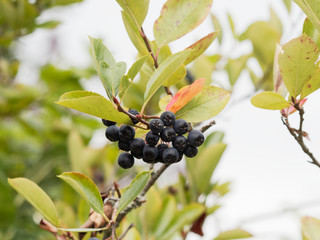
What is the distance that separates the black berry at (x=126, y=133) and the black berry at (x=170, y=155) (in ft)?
0.22

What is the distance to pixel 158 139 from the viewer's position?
0.66 meters

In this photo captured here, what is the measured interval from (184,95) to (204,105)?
0.15 ft

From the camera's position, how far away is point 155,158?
0.68 meters

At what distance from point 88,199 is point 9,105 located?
1.45 meters

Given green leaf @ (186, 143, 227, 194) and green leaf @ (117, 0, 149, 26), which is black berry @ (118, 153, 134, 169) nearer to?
green leaf @ (117, 0, 149, 26)

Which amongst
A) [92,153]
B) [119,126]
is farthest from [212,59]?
[119,126]

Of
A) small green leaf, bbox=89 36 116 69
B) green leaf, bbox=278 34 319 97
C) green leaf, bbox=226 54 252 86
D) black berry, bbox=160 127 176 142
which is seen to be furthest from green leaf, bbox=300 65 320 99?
green leaf, bbox=226 54 252 86

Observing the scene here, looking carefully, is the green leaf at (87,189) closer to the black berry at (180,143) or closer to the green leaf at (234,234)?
the black berry at (180,143)

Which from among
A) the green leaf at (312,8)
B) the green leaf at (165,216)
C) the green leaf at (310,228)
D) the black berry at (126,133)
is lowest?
the green leaf at (165,216)

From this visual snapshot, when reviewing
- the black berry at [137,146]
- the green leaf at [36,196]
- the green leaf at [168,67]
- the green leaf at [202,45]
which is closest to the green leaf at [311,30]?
the green leaf at [202,45]

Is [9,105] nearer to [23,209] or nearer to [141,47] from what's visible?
[23,209]

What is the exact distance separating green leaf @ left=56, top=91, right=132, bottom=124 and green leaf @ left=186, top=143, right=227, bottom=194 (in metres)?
0.56

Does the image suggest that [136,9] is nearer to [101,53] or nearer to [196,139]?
[101,53]

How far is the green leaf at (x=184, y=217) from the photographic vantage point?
1.09 meters
